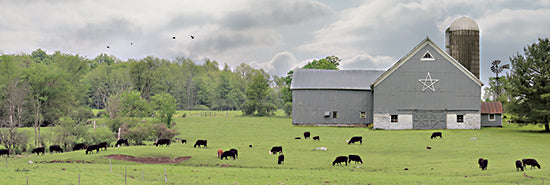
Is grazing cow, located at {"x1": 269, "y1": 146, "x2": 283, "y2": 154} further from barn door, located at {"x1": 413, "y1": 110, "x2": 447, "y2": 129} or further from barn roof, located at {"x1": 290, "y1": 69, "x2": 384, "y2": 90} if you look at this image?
barn roof, located at {"x1": 290, "y1": 69, "x2": 384, "y2": 90}

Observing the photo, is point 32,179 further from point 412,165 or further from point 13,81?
point 13,81

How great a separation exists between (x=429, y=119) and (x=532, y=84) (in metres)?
12.3

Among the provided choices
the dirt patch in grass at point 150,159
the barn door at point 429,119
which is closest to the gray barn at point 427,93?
the barn door at point 429,119

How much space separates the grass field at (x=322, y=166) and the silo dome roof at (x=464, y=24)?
24.9 meters

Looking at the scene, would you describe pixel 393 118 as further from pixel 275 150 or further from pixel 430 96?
pixel 275 150

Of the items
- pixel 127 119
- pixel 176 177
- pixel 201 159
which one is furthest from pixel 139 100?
pixel 176 177

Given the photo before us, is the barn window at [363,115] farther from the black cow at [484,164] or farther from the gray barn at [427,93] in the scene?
the black cow at [484,164]

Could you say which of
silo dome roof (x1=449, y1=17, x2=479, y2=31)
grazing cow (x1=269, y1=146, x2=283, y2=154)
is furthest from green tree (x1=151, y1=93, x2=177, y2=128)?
silo dome roof (x1=449, y1=17, x2=479, y2=31)

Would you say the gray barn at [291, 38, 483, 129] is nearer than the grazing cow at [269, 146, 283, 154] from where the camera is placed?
No

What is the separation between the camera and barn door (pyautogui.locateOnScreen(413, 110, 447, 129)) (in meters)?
58.2

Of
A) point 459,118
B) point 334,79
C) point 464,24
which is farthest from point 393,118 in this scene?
point 464,24

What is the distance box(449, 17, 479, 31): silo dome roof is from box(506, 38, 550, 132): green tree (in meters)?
12.5

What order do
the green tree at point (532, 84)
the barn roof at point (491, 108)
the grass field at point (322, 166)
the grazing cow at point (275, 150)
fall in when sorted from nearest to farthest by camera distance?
the grass field at point (322, 166)
the grazing cow at point (275, 150)
the green tree at point (532, 84)
the barn roof at point (491, 108)

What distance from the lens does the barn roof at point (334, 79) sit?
6656 cm
